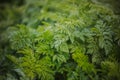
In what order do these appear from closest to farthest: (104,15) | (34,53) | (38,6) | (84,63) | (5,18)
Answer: (84,63) → (34,53) → (104,15) → (38,6) → (5,18)

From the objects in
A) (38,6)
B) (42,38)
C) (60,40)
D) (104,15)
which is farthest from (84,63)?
(38,6)

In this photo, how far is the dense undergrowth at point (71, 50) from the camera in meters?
2.22

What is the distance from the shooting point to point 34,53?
2.35m

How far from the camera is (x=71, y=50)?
2271 millimetres

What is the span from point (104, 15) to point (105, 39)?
402mm

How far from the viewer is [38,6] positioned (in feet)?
11.9

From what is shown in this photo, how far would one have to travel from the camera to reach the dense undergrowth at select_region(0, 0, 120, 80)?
7.30 ft

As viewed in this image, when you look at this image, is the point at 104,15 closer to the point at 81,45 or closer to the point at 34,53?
the point at 81,45

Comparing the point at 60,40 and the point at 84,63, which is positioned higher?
the point at 60,40

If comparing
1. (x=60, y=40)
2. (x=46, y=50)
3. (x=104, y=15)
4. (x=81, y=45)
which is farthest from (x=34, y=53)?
(x=104, y=15)

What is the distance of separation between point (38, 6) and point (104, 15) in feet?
4.80

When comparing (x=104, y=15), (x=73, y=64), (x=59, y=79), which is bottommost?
(x=59, y=79)

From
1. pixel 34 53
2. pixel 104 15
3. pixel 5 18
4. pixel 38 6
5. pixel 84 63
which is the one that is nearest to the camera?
pixel 84 63

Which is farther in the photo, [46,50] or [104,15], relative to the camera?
[104,15]
